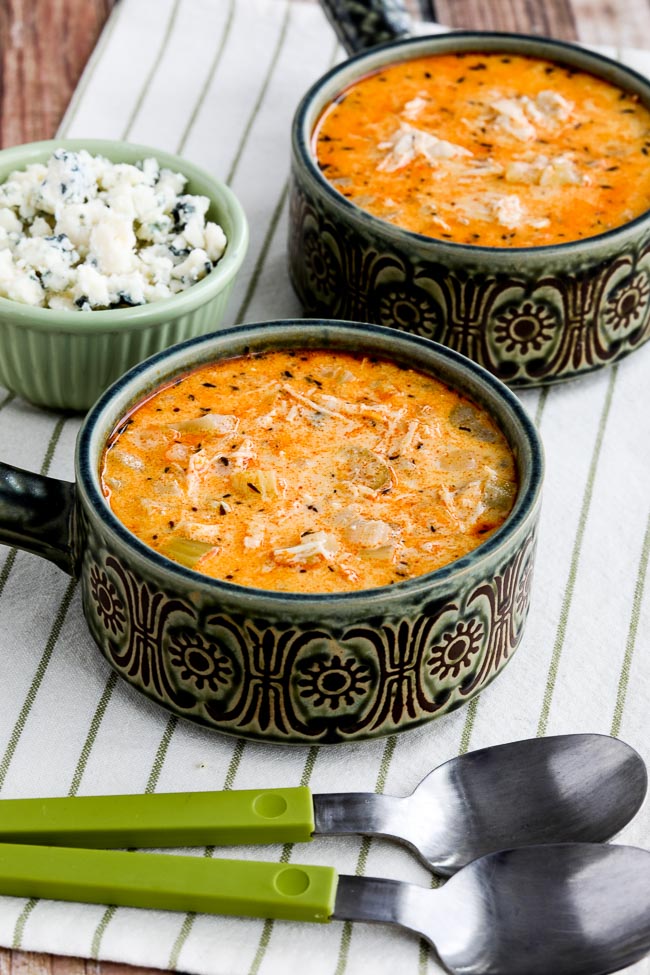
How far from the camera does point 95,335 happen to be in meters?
2.19

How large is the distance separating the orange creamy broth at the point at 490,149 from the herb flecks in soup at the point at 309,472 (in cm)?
45

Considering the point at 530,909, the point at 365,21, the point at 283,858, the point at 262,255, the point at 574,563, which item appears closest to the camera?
the point at 530,909

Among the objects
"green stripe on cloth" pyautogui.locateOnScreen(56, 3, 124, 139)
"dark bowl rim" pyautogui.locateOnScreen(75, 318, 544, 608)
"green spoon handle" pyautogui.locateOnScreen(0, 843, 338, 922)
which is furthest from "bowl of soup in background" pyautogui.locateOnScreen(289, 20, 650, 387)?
"green spoon handle" pyautogui.locateOnScreen(0, 843, 338, 922)

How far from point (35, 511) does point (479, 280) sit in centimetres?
83

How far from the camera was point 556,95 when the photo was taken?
2725 millimetres

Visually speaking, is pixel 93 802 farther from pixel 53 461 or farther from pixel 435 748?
pixel 53 461

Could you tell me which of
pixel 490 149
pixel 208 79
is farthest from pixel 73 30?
pixel 490 149

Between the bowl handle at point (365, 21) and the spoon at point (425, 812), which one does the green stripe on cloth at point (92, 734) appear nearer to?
the spoon at point (425, 812)

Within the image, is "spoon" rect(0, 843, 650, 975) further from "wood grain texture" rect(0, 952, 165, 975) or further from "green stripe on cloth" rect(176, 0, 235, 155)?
"green stripe on cloth" rect(176, 0, 235, 155)

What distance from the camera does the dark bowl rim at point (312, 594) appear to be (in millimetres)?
1617

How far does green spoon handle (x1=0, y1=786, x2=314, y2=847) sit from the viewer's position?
1610mm

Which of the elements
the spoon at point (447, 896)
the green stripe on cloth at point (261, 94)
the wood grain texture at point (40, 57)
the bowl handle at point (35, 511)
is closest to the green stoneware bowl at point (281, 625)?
the bowl handle at point (35, 511)

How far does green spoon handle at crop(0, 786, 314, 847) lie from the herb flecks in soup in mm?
266

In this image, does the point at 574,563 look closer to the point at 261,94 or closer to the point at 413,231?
the point at 413,231
